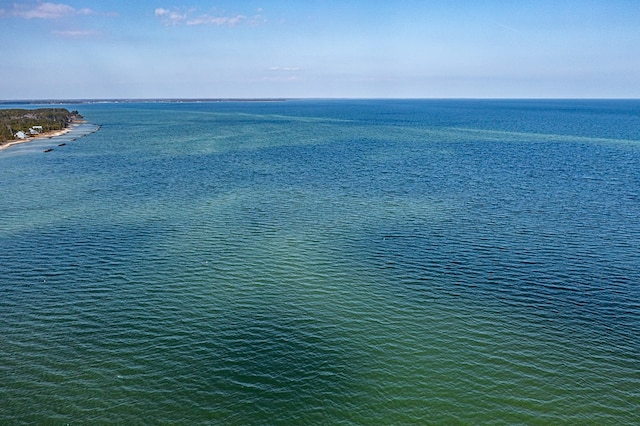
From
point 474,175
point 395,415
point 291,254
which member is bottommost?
point 395,415

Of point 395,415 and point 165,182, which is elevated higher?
point 165,182

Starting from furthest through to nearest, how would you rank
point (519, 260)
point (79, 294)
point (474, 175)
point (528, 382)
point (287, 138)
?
point (287, 138) < point (474, 175) < point (519, 260) < point (79, 294) < point (528, 382)

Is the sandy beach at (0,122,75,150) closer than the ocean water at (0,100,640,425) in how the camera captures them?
No

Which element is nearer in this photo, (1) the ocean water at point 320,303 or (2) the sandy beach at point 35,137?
(1) the ocean water at point 320,303

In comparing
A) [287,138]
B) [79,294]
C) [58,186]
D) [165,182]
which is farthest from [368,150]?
[79,294]

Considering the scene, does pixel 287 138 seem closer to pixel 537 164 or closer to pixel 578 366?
pixel 537 164

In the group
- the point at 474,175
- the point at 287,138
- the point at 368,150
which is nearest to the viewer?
the point at 474,175

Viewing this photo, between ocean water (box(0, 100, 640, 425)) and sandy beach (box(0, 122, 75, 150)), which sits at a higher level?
sandy beach (box(0, 122, 75, 150))

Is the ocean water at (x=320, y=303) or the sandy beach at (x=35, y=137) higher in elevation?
the sandy beach at (x=35, y=137)
